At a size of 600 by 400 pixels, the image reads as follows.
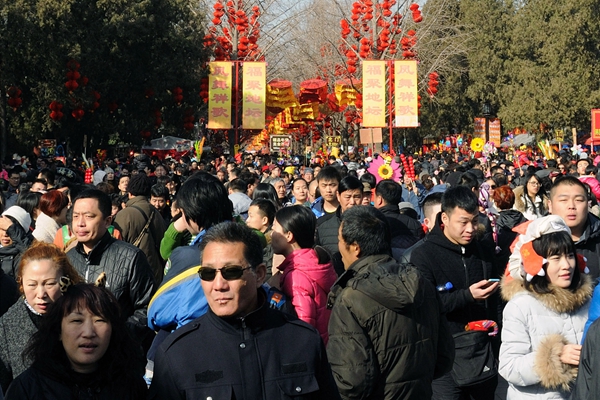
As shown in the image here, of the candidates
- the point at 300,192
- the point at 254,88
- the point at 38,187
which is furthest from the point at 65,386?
the point at 254,88

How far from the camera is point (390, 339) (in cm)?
361

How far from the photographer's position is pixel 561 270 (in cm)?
395

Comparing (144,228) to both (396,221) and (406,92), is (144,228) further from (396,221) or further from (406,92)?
(406,92)

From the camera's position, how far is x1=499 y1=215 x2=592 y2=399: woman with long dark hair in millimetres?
3787

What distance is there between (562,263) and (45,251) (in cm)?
227

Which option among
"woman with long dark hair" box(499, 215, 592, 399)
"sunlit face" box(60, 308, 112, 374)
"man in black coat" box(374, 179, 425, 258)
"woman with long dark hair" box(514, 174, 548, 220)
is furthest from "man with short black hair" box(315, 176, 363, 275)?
"sunlit face" box(60, 308, 112, 374)

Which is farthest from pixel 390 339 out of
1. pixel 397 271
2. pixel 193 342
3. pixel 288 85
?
pixel 288 85

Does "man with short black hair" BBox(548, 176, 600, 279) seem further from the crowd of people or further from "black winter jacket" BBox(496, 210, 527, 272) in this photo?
"black winter jacket" BBox(496, 210, 527, 272)

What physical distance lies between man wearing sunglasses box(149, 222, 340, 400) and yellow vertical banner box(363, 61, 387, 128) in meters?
24.8

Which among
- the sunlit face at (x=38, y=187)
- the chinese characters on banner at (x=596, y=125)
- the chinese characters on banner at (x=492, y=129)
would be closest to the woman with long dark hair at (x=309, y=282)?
the sunlit face at (x=38, y=187)

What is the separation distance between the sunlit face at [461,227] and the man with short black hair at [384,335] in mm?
1195

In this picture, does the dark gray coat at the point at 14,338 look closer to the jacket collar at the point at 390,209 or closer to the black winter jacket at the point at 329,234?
the black winter jacket at the point at 329,234

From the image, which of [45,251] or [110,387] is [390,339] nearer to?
[110,387]

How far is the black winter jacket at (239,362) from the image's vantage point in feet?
8.80
